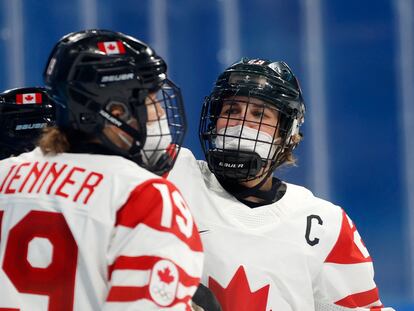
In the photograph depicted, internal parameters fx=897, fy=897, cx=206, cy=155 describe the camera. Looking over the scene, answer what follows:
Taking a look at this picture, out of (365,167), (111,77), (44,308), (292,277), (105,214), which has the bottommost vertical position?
(365,167)

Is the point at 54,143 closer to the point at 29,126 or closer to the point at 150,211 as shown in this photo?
the point at 150,211

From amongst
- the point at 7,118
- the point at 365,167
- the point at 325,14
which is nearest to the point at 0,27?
the point at 325,14

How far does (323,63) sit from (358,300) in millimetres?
3312

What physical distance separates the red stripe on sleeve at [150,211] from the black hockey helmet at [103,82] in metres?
0.13

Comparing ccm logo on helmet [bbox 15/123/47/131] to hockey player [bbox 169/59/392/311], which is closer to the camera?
hockey player [bbox 169/59/392/311]

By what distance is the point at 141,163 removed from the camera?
1.55 metres

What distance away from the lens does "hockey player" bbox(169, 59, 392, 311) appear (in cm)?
195

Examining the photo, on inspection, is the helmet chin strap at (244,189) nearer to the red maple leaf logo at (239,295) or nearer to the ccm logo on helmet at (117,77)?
the red maple leaf logo at (239,295)

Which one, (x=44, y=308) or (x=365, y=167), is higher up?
(x=44, y=308)

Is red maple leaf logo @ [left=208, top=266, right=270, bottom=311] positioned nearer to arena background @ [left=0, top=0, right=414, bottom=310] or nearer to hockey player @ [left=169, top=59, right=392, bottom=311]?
hockey player @ [left=169, top=59, right=392, bottom=311]

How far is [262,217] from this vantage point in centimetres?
201

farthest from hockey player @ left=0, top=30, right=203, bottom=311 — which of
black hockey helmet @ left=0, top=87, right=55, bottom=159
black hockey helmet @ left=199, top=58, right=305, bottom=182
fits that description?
black hockey helmet @ left=0, top=87, right=55, bottom=159

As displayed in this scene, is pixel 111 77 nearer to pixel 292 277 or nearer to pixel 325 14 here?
pixel 292 277

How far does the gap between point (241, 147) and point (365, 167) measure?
324 centimetres
